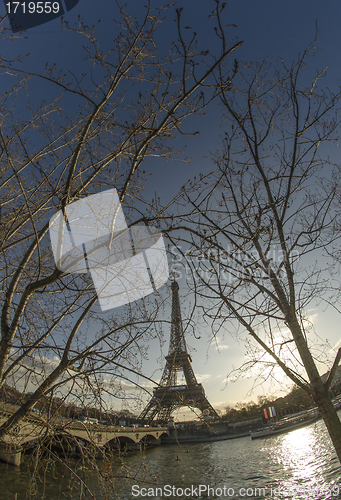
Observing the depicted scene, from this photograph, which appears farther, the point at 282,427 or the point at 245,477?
the point at 282,427

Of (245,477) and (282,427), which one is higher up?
(245,477)

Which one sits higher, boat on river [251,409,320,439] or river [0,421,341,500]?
river [0,421,341,500]

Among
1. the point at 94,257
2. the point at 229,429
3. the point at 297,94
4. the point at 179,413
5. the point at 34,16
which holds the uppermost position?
the point at 34,16

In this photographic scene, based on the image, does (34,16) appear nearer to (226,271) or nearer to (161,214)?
(161,214)

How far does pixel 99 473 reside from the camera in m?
2.27

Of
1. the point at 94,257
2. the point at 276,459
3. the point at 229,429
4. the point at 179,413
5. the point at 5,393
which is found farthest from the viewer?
the point at 229,429

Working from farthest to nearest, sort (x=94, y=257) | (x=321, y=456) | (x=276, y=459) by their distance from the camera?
(x=276, y=459)
(x=321, y=456)
(x=94, y=257)

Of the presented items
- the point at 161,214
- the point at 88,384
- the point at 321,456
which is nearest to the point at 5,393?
the point at 88,384

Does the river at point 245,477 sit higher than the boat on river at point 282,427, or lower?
higher

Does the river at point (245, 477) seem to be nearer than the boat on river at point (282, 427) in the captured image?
Yes

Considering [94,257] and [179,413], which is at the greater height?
[94,257]

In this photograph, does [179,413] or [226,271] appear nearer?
[179,413]

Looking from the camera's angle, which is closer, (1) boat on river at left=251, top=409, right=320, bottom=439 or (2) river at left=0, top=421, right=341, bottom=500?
(2) river at left=0, top=421, right=341, bottom=500

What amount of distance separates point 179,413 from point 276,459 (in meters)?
28.8
